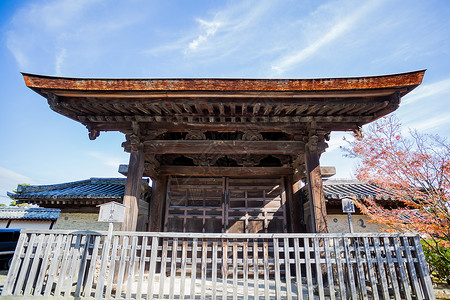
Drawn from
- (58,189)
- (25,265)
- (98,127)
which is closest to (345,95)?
(98,127)

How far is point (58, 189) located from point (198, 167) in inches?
266

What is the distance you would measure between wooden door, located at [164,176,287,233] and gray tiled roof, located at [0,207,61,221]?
1232cm

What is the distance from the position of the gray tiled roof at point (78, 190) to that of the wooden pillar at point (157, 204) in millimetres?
607

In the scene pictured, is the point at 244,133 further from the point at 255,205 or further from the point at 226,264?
the point at 226,264

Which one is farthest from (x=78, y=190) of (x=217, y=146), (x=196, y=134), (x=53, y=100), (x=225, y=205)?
(x=217, y=146)

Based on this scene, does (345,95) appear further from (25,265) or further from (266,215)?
(25,265)

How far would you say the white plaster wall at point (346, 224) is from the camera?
8.20 meters

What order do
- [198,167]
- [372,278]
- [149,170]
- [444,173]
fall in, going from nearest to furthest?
[372,278] < [444,173] < [149,170] < [198,167]

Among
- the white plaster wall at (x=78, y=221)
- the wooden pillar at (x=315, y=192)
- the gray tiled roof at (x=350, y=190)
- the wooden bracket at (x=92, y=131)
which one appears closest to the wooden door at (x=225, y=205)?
the gray tiled roof at (x=350, y=190)

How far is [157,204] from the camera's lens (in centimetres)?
796

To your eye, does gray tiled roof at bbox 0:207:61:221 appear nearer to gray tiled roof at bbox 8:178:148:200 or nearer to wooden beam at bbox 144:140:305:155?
A: gray tiled roof at bbox 8:178:148:200

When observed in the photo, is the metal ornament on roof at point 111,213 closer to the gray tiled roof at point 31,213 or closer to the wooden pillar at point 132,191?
the wooden pillar at point 132,191

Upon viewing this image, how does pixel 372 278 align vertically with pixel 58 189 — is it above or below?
below

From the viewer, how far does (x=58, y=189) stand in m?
9.96
